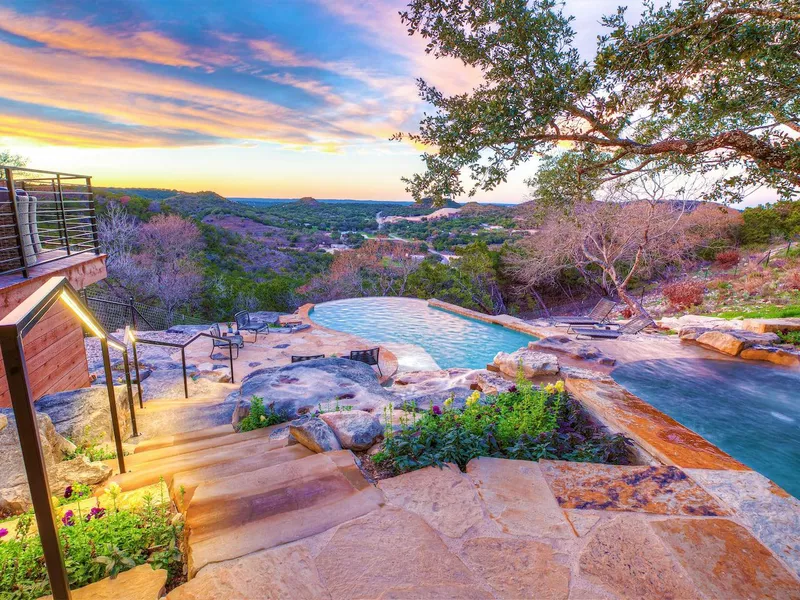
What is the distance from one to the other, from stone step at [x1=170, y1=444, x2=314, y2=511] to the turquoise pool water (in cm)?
707

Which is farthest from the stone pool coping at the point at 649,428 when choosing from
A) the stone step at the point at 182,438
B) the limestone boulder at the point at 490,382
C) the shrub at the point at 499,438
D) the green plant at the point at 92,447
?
the green plant at the point at 92,447

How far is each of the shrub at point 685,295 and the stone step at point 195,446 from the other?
16.7 metres

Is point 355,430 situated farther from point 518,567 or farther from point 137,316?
point 137,316

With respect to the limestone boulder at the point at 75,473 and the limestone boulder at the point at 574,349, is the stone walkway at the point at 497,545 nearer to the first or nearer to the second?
the limestone boulder at the point at 75,473

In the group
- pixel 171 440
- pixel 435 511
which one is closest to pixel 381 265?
pixel 171 440

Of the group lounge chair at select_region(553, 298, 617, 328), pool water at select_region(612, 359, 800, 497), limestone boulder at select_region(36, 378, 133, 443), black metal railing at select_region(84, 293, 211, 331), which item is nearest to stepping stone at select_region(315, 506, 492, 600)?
limestone boulder at select_region(36, 378, 133, 443)

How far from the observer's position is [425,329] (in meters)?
12.8

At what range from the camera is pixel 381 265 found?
2233 cm

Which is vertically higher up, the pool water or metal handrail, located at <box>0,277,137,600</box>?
metal handrail, located at <box>0,277,137,600</box>

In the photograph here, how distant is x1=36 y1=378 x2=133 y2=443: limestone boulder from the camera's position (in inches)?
136

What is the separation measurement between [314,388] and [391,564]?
3.09 metres

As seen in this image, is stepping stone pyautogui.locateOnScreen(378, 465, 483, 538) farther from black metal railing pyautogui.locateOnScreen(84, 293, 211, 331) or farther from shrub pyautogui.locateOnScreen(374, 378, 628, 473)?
black metal railing pyautogui.locateOnScreen(84, 293, 211, 331)

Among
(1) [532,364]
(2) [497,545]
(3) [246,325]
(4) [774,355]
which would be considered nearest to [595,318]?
(4) [774,355]

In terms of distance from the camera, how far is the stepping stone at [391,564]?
5.08 feet
